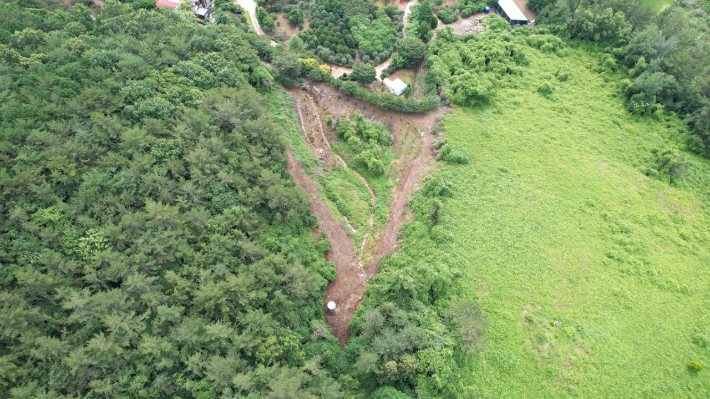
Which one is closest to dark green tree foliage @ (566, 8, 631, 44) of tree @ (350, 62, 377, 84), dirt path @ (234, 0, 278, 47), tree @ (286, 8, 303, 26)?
tree @ (350, 62, 377, 84)

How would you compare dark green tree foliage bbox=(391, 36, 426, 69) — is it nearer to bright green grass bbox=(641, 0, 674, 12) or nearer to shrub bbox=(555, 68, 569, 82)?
shrub bbox=(555, 68, 569, 82)

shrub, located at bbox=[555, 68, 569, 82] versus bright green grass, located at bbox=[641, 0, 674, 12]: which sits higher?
bright green grass, located at bbox=[641, 0, 674, 12]

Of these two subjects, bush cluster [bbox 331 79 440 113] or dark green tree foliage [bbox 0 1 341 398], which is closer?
dark green tree foliage [bbox 0 1 341 398]

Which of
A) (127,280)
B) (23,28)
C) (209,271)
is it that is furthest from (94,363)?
(23,28)

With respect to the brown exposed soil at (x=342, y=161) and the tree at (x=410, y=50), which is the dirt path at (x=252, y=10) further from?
the tree at (x=410, y=50)

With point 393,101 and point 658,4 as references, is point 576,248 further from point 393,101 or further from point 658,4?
point 658,4

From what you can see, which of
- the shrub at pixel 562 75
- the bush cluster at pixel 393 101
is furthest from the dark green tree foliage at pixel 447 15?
the bush cluster at pixel 393 101
